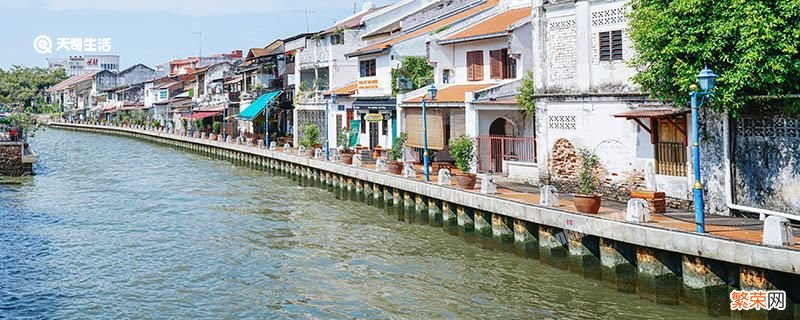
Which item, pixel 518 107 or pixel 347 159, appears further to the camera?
pixel 347 159

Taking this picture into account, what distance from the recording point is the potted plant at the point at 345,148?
131 ft

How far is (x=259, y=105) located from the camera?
63.6m

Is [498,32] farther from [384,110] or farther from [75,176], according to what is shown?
[75,176]

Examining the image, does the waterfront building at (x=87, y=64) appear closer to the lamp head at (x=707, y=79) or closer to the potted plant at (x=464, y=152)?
the potted plant at (x=464, y=152)

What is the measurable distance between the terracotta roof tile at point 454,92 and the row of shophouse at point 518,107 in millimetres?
142

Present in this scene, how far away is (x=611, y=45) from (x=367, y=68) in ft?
85.8

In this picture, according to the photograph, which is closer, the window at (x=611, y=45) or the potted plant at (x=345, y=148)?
the window at (x=611, y=45)

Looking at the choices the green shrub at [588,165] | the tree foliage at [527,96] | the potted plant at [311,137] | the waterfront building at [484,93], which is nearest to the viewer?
the green shrub at [588,165]

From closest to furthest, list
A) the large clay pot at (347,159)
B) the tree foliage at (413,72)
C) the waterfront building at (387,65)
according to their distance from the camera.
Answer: the large clay pot at (347,159) < the tree foliage at (413,72) < the waterfront building at (387,65)

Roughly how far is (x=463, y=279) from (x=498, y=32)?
18530 mm

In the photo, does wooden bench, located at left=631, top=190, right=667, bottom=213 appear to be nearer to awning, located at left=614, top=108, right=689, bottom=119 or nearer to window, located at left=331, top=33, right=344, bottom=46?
awning, located at left=614, top=108, right=689, bottom=119

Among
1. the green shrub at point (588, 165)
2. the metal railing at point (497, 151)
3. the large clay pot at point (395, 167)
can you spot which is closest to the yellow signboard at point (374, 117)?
the large clay pot at point (395, 167)

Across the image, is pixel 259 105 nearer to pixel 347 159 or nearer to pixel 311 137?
pixel 311 137

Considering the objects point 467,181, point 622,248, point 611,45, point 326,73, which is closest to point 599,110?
point 611,45
